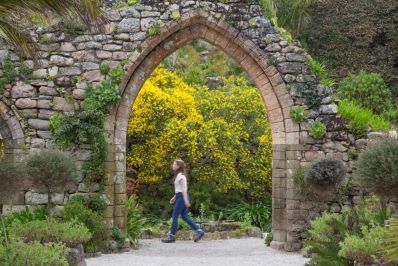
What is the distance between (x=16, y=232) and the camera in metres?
8.20

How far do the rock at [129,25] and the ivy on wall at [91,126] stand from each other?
748 millimetres

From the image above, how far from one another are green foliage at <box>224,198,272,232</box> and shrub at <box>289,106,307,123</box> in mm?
4433

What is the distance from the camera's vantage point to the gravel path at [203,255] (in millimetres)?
9305

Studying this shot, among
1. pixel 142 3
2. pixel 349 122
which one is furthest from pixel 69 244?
pixel 349 122

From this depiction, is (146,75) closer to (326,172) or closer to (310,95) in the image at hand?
(310,95)

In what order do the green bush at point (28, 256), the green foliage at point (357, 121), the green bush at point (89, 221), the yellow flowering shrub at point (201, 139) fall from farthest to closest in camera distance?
the yellow flowering shrub at point (201, 139)
the green foliage at point (357, 121)
the green bush at point (89, 221)
the green bush at point (28, 256)

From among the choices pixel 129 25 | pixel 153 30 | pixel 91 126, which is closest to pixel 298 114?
pixel 153 30

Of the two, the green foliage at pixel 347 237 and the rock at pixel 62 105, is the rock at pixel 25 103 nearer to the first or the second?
the rock at pixel 62 105

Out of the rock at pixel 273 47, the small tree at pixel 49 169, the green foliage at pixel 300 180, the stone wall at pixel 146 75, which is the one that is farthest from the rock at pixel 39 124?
the green foliage at pixel 300 180

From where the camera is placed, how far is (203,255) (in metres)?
10.6

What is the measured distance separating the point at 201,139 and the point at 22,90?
16.9 ft

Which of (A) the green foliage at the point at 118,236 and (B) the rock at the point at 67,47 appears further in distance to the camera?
(B) the rock at the point at 67,47

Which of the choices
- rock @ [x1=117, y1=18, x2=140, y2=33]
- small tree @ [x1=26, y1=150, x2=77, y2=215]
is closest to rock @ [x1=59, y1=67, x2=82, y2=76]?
rock @ [x1=117, y1=18, x2=140, y2=33]

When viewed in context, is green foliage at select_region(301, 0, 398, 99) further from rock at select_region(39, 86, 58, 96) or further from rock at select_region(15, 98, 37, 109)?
rock at select_region(15, 98, 37, 109)
